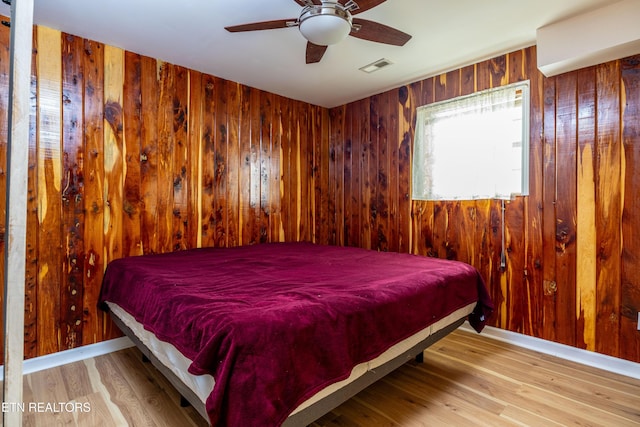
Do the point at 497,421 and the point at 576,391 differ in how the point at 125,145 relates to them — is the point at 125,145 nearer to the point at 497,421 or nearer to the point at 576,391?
the point at 497,421

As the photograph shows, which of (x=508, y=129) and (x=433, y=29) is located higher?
(x=433, y=29)

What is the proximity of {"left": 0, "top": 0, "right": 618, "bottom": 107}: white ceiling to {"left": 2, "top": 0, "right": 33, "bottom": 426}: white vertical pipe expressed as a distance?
4.64 ft

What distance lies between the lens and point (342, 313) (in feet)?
4.33

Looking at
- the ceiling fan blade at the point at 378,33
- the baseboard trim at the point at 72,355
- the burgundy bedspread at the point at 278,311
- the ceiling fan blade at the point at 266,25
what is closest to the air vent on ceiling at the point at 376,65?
the ceiling fan blade at the point at 378,33

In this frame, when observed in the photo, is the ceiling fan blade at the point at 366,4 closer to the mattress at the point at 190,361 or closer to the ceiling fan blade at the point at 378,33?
the ceiling fan blade at the point at 378,33

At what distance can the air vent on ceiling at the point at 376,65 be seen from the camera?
2.75 m

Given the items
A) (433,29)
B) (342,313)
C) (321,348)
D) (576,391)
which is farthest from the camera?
(433,29)

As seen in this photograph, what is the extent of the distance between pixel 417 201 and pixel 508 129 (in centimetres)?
101

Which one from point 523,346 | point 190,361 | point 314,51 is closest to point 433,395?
point 523,346

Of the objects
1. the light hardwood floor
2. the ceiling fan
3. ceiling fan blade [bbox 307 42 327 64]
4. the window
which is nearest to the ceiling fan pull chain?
the ceiling fan

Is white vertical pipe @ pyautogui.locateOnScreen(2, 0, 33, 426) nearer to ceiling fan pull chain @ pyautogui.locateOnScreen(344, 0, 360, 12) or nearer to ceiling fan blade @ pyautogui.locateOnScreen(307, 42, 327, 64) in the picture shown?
ceiling fan pull chain @ pyautogui.locateOnScreen(344, 0, 360, 12)

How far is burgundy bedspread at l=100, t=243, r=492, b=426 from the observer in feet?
3.43

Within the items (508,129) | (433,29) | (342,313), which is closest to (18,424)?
(342,313)

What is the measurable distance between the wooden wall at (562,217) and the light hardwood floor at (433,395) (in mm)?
360
